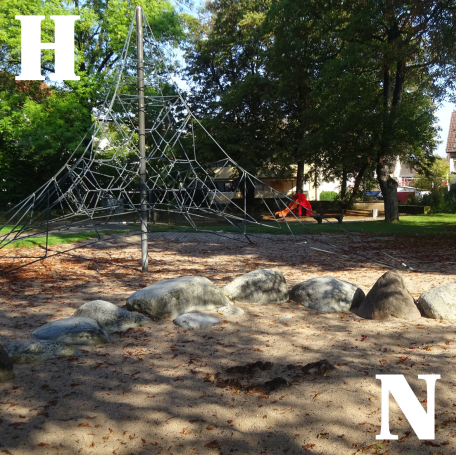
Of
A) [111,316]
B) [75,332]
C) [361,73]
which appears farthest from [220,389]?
[361,73]

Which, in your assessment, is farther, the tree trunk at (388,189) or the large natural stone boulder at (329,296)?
the tree trunk at (388,189)

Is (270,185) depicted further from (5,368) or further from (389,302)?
(5,368)

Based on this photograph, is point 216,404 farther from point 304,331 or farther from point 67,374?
point 304,331

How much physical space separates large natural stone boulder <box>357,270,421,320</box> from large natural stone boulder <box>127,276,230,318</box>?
192 centimetres

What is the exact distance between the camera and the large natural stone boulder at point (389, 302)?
6898mm

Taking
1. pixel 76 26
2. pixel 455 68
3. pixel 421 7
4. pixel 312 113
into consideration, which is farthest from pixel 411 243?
pixel 76 26

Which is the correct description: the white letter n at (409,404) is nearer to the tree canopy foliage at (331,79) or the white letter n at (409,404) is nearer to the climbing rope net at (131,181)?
the climbing rope net at (131,181)

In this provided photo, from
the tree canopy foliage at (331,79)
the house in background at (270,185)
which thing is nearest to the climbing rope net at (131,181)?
the tree canopy foliage at (331,79)

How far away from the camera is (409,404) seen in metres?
4.19

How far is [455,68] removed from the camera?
16875 mm

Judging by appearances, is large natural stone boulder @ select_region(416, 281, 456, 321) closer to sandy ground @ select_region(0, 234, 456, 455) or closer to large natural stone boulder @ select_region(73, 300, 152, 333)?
sandy ground @ select_region(0, 234, 456, 455)

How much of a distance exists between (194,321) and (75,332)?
56.2 inches

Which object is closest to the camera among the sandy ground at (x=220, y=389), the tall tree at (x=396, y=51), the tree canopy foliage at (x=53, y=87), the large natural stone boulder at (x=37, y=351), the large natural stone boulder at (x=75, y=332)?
the sandy ground at (x=220, y=389)

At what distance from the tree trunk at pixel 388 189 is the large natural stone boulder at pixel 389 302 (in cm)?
1782
